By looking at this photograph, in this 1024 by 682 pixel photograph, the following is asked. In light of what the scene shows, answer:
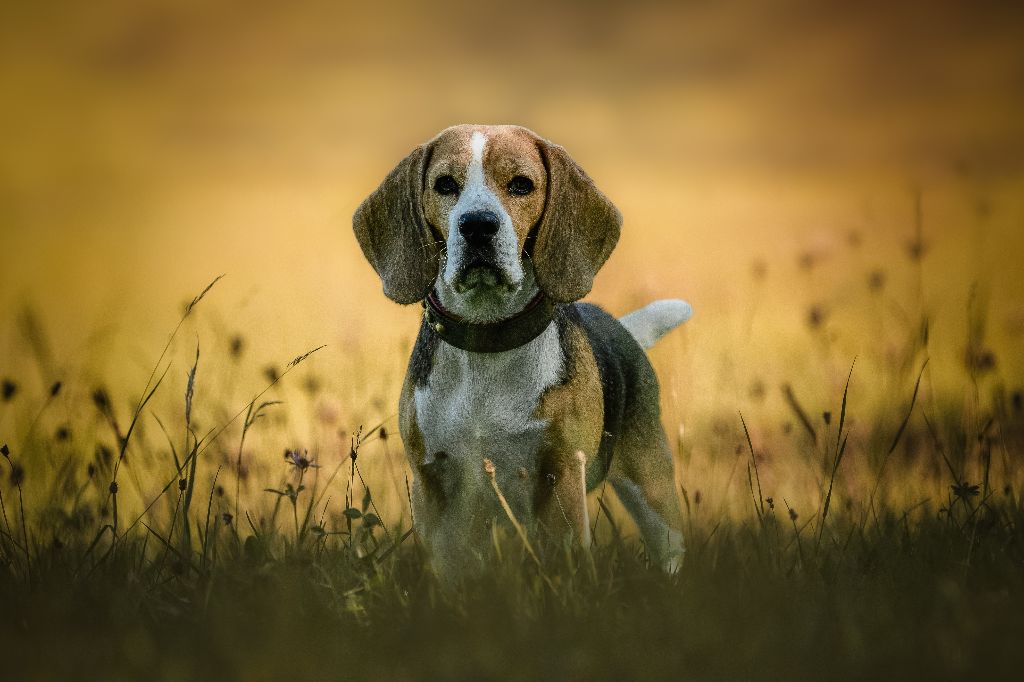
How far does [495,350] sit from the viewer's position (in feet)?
13.4

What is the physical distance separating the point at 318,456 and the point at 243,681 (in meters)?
1.89

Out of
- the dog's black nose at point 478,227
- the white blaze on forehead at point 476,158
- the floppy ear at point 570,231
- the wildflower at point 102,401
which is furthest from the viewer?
the wildflower at point 102,401

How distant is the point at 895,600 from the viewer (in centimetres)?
338

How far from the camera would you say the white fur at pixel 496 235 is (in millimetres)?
3734

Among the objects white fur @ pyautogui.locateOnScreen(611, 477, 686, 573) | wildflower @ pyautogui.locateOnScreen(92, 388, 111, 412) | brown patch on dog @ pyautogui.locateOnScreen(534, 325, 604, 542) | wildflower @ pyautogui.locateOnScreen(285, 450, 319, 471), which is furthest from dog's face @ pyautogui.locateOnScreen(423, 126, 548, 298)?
wildflower @ pyautogui.locateOnScreen(92, 388, 111, 412)

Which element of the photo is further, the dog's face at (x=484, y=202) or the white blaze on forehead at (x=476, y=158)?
the white blaze on forehead at (x=476, y=158)

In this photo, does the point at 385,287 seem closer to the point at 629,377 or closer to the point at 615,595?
the point at 629,377

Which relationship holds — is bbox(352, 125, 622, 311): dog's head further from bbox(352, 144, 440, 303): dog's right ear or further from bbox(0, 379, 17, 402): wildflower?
bbox(0, 379, 17, 402): wildflower

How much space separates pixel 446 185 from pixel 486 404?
0.82 metres

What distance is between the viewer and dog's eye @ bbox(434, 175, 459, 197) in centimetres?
400

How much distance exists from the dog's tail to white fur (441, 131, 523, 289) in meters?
1.68

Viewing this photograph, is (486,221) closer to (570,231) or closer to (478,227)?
(478,227)

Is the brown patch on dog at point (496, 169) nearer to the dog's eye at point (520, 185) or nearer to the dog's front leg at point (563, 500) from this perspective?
the dog's eye at point (520, 185)

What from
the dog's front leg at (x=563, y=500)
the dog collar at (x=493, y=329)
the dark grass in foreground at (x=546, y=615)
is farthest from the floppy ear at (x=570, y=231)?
the dark grass in foreground at (x=546, y=615)
